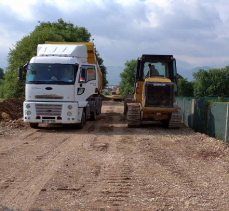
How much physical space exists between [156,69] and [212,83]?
147ft

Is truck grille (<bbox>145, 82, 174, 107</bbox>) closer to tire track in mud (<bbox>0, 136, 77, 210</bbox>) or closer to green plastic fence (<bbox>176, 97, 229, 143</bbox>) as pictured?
green plastic fence (<bbox>176, 97, 229, 143</bbox>)

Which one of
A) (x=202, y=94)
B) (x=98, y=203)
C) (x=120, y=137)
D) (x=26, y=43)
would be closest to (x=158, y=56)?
(x=120, y=137)

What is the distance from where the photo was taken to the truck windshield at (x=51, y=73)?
1249cm

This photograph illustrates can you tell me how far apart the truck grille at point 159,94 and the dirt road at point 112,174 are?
239 cm

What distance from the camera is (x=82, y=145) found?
31.5 ft

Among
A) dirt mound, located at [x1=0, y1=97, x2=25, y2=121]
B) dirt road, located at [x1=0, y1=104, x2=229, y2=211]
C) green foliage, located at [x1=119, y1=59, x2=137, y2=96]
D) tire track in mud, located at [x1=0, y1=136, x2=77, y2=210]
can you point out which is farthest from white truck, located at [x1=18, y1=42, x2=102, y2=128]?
green foliage, located at [x1=119, y1=59, x2=137, y2=96]

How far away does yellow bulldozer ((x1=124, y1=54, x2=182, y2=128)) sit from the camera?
42.0 ft

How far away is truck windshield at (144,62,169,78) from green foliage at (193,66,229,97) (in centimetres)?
4335

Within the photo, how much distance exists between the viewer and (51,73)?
495 inches

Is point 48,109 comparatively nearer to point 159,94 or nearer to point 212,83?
point 159,94

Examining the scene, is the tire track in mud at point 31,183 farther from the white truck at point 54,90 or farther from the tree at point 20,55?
the tree at point 20,55

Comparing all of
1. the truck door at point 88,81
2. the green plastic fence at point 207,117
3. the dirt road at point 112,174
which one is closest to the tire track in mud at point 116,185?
the dirt road at point 112,174

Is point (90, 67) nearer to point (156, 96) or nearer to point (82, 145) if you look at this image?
point (156, 96)

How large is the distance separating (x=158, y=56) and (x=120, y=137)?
487cm
